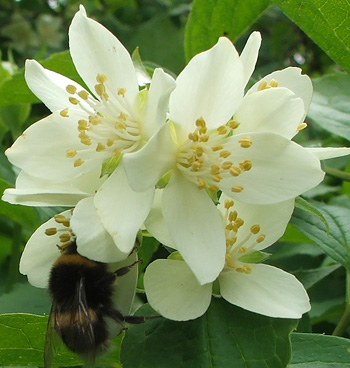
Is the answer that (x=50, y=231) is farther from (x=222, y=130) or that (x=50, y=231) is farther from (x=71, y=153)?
(x=222, y=130)

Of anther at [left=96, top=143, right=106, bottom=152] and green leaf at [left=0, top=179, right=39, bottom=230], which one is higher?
anther at [left=96, top=143, right=106, bottom=152]

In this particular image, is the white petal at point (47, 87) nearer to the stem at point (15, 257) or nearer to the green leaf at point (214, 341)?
the green leaf at point (214, 341)

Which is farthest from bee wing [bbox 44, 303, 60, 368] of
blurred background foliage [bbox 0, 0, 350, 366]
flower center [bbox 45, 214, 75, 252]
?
blurred background foliage [bbox 0, 0, 350, 366]

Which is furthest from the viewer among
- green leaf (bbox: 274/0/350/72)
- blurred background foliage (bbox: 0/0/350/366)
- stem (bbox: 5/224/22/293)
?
stem (bbox: 5/224/22/293)

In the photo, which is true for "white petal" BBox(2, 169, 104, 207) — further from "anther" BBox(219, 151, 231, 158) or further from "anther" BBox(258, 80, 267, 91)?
"anther" BBox(258, 80, 267, 91)

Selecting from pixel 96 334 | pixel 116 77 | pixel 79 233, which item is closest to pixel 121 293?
pixel 96 334

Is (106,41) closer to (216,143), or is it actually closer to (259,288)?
(216,143)

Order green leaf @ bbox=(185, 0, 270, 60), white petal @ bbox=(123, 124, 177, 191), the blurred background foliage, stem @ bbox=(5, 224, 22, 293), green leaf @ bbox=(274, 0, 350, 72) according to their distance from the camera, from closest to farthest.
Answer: white petal @ bbox=(123, 124, 177, 191)
green leaf @ bbox=(274, 0, 350, 72)
the blurred background foliage
green leaf @ bbox=(185, 0, 270, 60)
stem @ bbox=(5, 224, 22, 293)

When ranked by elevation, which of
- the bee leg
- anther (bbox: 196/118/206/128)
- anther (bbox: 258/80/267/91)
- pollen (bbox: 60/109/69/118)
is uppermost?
anther (bbox: 258/80/267/91)
